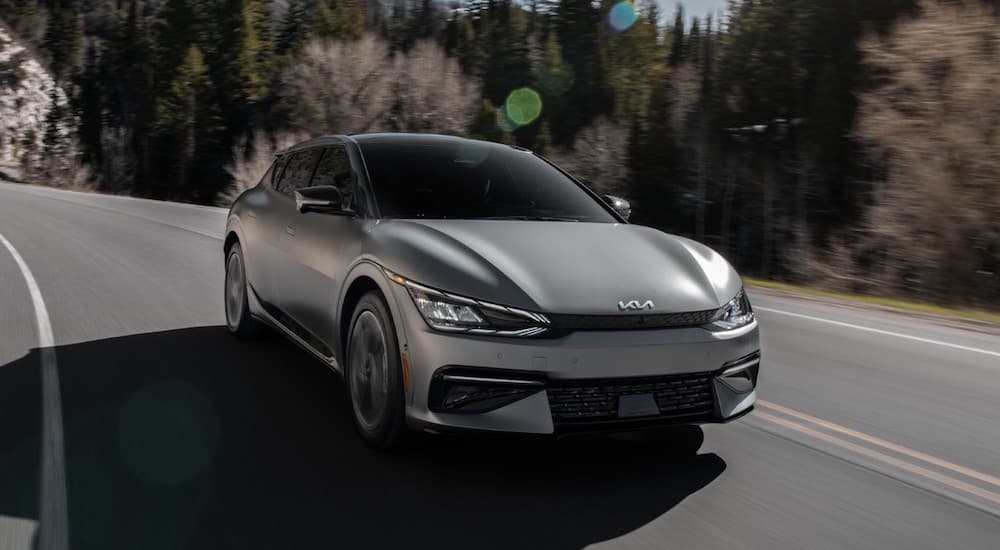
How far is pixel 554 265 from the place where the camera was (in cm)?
426

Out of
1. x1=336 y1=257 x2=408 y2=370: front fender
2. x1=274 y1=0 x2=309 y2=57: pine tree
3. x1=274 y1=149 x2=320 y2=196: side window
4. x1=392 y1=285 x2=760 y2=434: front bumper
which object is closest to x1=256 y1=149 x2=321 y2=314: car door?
x1=274 y1=149 x2=320 y2=196: side window

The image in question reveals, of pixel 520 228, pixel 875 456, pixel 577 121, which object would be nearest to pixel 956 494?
pixel 875 456

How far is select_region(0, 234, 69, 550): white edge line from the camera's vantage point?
3463 millimetres

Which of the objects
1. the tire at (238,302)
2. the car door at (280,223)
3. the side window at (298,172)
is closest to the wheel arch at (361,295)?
the car door at (280,223)

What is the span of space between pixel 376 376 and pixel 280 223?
2142mm

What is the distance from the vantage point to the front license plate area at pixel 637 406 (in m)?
3.94

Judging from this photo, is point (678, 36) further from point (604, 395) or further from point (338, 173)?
point (604, 395)

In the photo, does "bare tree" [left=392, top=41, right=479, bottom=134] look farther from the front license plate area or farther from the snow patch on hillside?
the snow patch on hillside

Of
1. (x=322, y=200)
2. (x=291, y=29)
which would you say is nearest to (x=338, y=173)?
(x=322, y=200)

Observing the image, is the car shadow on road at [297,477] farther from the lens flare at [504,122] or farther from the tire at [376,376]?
the lens flare at [504,122]

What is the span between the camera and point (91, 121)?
92.1 meters

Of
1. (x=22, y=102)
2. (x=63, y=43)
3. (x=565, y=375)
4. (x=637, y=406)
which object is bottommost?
(x=637, y=406)

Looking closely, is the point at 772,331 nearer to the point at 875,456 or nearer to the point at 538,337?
the point at 875,456

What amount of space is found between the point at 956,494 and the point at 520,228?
237 cm
